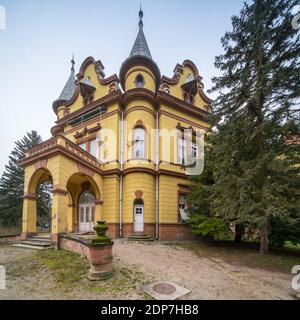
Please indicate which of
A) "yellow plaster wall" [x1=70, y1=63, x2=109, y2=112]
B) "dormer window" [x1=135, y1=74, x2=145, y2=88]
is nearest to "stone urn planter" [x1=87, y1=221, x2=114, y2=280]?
"dormer window" [x1=135, y1=74, x2=145, y2=88]

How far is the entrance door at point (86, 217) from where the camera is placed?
16.7 metres

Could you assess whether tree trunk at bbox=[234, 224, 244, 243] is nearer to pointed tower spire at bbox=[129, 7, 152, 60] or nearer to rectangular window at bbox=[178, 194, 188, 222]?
rectangular window at bbox=[178, 194, 188, 222]

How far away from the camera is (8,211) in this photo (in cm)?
2519

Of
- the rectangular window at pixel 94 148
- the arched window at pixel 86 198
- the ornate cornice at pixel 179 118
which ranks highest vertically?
the ornate cornice at pixel 179 118

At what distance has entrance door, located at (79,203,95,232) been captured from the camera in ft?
54.8

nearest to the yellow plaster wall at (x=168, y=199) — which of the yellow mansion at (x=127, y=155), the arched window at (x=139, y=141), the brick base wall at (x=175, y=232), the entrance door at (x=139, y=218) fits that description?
the yellow mansion at (x=127, y=155)

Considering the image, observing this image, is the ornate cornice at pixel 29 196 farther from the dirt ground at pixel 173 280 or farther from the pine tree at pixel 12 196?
the pine tree at pixel 12 196

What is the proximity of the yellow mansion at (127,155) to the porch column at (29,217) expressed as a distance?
2.3 inches

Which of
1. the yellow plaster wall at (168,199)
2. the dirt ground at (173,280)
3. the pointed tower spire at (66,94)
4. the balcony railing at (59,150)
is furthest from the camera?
the pointed tower spire at (66,94)

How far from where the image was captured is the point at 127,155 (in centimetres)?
1551
